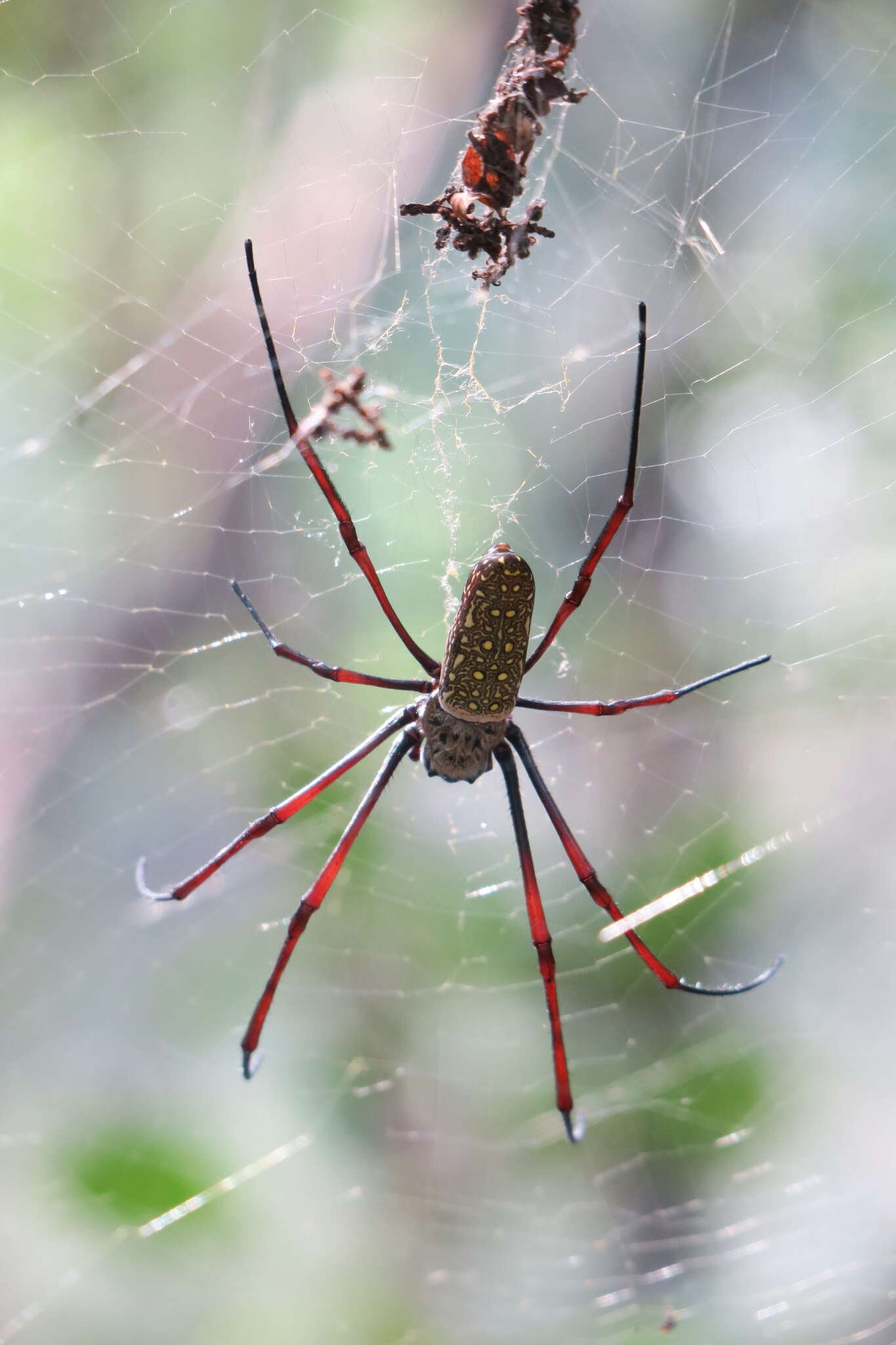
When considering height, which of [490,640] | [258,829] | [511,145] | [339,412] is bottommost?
[258,829]

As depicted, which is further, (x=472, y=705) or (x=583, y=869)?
(x=583, y=869)

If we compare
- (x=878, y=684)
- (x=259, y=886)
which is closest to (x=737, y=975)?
(x=878, y=684)

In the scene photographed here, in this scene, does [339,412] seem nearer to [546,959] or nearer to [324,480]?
[324,480]

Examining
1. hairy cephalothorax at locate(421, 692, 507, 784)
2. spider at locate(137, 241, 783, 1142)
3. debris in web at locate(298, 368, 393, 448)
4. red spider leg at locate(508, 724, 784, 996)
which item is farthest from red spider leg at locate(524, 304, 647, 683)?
debris in web at locate(298, 368, 393, 448)

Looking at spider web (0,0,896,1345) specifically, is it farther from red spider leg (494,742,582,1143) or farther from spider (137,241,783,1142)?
red spider leg (494,742,582,1143)

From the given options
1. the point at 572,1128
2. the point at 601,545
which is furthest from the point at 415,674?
the point at 572,1128

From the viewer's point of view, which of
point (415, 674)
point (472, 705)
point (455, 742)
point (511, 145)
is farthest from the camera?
point (415, 674)

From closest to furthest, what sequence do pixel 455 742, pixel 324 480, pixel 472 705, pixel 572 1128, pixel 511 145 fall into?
pixel 511 145, pixel 324 480, pixel 472 705, pixel 455 742, pixel 572 1128
